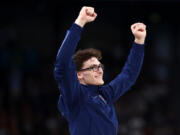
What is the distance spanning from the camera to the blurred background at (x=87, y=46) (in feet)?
20.0

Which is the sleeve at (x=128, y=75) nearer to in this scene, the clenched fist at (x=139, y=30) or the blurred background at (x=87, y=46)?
the clenched fist at (x=139, y=30)

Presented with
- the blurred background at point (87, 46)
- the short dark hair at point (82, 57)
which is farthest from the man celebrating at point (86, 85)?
the blurred background at point (87, 46)

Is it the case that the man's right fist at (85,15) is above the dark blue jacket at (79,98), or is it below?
above

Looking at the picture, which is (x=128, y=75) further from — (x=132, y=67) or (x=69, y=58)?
(x=69, y=58)

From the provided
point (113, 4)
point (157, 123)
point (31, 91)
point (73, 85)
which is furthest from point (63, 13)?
point (73, 85)

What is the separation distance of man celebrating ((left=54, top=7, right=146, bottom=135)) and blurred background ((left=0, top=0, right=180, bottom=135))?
3.29m

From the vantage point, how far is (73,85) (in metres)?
2.38

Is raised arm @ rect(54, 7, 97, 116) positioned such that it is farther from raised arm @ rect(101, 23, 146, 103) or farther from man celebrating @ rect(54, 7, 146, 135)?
raised arm @ rect(101, 23, 146, 103)

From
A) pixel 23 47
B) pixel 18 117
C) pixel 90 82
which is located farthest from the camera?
pixel 23 47

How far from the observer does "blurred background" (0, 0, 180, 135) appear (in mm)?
6094

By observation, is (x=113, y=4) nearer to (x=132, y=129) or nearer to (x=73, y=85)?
(x=132, y=129)

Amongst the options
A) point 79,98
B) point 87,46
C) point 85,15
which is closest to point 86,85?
point 79,98

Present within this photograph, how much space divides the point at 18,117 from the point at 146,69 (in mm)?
2294

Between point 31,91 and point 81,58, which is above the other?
point 81,58
